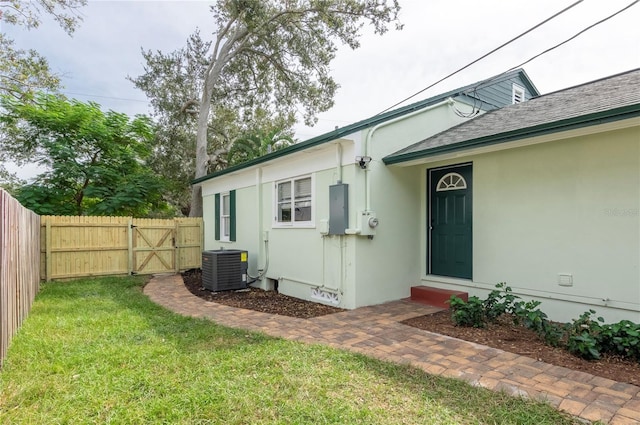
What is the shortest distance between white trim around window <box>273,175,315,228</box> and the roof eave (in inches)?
68.5

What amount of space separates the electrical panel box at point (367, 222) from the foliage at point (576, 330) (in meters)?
1.79

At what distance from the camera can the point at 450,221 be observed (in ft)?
20.2

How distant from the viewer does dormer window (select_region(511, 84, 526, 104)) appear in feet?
29.4

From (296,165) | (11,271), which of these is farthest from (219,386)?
(296,165)

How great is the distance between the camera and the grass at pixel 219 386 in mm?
2400

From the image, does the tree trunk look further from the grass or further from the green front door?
the green front door

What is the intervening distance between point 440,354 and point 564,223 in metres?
2.67

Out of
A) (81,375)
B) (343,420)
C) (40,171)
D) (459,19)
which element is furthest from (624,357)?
(40,171)

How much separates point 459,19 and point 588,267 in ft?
16.6

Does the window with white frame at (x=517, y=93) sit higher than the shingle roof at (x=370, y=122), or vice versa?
the window with white frame at (x=517, y=93)

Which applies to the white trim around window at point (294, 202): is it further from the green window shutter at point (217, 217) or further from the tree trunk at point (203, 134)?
the tree trunk at point (203, 134)

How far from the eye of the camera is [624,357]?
338cm

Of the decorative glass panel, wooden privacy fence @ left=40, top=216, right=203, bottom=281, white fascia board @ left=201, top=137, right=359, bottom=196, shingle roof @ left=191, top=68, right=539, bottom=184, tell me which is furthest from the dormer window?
wooden privacy fence @ left=40, top=216, right=203, bottom=281

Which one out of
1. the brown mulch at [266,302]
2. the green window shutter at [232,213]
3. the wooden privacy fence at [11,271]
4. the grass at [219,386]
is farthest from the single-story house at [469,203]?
the wooden privacy fence at [11,271]
